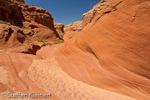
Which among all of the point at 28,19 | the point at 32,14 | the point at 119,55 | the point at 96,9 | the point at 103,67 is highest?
the point at 32,14

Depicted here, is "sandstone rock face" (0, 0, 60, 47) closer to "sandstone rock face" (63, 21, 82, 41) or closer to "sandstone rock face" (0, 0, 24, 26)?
"sandstone rock face" (0, 0, 24, 26)

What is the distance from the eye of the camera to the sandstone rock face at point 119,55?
3311 millimetres

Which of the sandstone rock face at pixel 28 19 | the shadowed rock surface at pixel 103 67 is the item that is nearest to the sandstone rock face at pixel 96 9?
the shadowed rock surface at pixel 103 67

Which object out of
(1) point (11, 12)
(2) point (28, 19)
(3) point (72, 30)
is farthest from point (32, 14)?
(3) point (72, 30)

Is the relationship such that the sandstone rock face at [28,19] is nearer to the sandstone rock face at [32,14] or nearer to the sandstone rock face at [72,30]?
the sandstone rock face at [32,14]

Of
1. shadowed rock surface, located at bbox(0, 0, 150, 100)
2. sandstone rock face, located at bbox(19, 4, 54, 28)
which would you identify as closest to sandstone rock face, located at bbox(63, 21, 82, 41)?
sandstone rock face, located at bbox(19, 4, 54, 28)

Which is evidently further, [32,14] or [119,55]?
[32,14]

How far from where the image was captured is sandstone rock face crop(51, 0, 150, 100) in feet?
10.9

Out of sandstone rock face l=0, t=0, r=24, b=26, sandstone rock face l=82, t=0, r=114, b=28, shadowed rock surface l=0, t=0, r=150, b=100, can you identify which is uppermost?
sandstone rock face l=0, t=0, r=24, b=26

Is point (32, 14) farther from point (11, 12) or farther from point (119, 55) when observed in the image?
point (119, 55)

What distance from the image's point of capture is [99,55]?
4477 mm

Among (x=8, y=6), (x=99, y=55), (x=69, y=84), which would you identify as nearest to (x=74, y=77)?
(x=69, y=84)

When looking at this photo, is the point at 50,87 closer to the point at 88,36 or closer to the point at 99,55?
the point at 99,55

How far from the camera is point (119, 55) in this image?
3.86 metres
